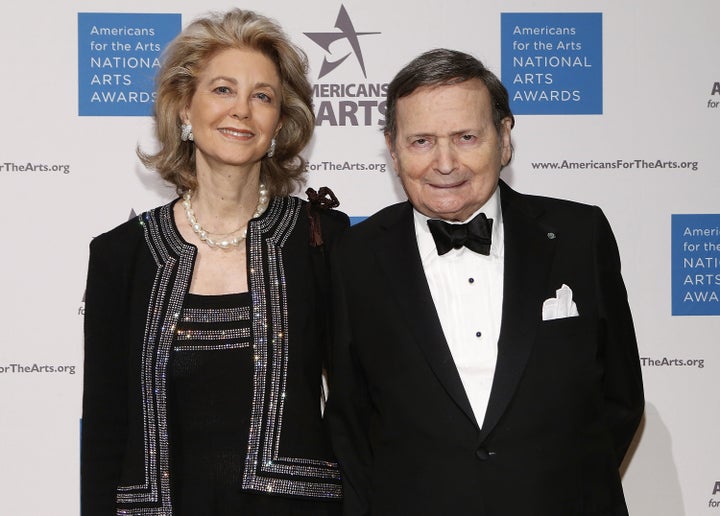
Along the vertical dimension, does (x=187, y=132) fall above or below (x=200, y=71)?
below

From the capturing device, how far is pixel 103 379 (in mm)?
2391

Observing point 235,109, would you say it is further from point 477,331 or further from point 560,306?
point 560,306

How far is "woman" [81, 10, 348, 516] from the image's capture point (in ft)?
7.47

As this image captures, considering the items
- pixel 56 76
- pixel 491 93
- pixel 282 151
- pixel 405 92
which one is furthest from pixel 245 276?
pixel 56 76

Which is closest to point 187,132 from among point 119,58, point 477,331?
point 119,58

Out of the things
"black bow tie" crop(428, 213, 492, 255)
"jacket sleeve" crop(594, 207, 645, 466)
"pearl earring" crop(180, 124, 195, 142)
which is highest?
"pearl earring" crop(180, 124, 195, 142)

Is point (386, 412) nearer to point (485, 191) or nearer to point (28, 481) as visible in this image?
point (485, 191)

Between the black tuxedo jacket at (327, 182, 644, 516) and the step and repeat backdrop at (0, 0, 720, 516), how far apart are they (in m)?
0.85

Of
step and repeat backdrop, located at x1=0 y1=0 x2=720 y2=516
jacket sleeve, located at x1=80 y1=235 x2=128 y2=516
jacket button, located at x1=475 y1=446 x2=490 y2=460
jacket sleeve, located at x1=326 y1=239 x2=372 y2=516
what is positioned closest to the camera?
jacket button, located at x1=475 y1=446 x2=490 y2=460

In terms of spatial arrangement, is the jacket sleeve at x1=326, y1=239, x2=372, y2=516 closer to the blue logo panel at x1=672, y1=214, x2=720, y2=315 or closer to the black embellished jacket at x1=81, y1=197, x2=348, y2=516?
the black embellished jacket at x1=81, y1=197, x2=348, y2=516

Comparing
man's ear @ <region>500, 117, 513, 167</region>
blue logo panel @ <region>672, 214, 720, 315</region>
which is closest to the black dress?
man's ear @ <region>500, 117, 513, 167</region>

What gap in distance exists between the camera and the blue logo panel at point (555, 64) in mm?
3047

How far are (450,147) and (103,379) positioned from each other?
3.77 feet

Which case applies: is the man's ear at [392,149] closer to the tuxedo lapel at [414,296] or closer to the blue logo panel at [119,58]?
the tuxedo lapel at [414,296]
